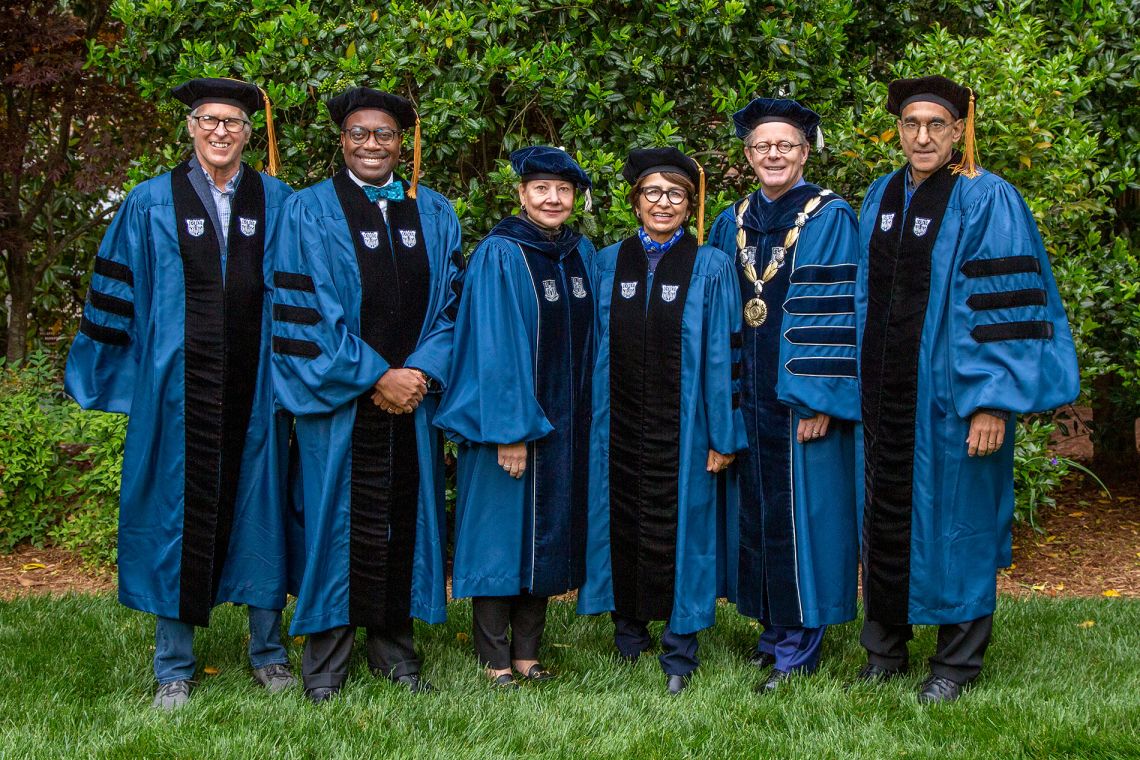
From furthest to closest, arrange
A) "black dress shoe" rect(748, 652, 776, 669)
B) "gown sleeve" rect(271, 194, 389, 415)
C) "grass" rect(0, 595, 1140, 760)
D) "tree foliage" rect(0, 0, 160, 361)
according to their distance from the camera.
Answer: "tree foliage" rect(0, 0, 160, 361) → "black dress shoe" rect(748, 652, 776, 669) → "gown sleeve" rect(271, 194, 389, 415) → "grass" rect(0, 595, 1140, 760)

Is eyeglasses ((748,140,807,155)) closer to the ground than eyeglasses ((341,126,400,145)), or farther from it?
closer to the ground

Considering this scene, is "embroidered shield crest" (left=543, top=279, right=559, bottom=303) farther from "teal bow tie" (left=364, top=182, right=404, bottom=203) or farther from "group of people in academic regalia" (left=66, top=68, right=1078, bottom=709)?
"teal bow tie" (left=364, top=182, right=404, bottom=203)

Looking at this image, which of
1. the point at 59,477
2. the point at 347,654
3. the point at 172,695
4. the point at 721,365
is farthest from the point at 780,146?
the point at 59,477

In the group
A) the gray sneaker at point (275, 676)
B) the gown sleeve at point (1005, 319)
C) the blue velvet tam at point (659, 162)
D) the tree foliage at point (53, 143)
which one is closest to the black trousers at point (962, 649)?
the gown sleeve at point (1005, 319)

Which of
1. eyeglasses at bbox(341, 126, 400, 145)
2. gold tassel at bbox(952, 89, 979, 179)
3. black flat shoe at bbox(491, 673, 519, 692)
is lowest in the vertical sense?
black flat shoe at bbox(491, 673, 519, 692)

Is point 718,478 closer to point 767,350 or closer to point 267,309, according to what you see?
point 767,350

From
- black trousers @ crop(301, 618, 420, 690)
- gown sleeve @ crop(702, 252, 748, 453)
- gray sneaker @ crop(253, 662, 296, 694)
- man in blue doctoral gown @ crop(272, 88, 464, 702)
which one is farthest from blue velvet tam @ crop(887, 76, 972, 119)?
gray sneaker @ crop(253, 662, 296, 694)

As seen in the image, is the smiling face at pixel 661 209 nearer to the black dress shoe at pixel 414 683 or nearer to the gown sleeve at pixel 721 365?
the gown sleeve at pixel 721 365

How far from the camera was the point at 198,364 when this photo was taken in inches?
157

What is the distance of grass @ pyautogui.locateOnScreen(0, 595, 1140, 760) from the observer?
3.47 m

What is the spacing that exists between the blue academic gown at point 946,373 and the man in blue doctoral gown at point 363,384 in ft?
5.24

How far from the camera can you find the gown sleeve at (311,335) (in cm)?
390

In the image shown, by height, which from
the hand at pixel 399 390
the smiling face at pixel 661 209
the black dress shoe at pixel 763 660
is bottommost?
the black dress shoe at pixel 763 660

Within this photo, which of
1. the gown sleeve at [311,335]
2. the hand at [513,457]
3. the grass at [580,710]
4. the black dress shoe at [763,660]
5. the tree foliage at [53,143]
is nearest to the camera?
the grass at [580,710]
